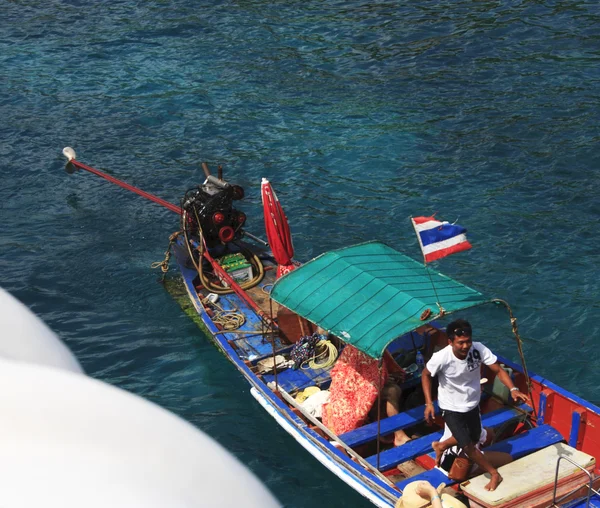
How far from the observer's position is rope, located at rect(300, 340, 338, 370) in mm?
11742

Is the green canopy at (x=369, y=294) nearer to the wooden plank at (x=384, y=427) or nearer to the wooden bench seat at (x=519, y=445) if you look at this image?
the wooden plank at (x=384, y=427)

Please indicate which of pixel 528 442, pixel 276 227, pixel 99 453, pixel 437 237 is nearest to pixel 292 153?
pixel 276 227

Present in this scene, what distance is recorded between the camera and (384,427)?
972 centimetres

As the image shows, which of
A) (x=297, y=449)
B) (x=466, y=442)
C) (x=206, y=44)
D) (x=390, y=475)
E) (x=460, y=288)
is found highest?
(x=206, y=44)

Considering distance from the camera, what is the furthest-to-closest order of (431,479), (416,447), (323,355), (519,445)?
(323,355) → (416,447) → (519,445) → (431,479)

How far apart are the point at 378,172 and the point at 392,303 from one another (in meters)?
10.8

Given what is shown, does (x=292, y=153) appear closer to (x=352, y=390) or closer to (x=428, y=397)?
(x=352, y=390)

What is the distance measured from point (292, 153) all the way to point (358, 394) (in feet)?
40.6

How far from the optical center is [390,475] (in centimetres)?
939

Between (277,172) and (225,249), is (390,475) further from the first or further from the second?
(277,172)

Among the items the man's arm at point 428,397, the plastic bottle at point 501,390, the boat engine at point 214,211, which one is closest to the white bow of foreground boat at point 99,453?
the man's arm at point 428,397

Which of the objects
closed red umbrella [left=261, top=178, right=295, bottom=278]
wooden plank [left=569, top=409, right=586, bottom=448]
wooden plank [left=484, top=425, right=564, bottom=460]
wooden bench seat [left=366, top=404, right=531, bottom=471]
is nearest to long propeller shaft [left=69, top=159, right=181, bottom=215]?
closed red umbrella [left=261, top=178, right=295, bottom=278]

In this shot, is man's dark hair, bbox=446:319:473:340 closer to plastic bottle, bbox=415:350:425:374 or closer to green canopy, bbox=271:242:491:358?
green canopy, bbox=271:242:491:358

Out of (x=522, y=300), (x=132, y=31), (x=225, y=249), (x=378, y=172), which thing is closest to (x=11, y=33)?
(x=132, y=31)
